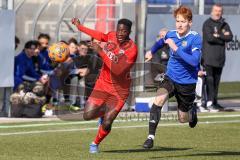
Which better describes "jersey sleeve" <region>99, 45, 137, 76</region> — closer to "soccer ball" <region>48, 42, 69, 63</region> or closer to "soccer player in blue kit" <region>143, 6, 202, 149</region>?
"soccer player in blue kit" <region>143, 6, 202, 149</region>

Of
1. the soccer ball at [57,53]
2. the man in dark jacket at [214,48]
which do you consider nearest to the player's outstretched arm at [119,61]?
the soccer ball at [57,53]

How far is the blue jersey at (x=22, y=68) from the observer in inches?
856

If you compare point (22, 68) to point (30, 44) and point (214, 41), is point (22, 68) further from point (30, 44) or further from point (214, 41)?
point (214, 41)

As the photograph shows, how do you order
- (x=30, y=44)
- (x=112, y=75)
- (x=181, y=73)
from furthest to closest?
(x=30, y=44) < (x=112, y=75) < (x=181, y=73)

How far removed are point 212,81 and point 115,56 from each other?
29.8 feet

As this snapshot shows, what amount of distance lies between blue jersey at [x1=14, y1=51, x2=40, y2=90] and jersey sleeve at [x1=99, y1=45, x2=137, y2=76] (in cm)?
678

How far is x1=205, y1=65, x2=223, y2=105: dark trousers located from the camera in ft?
77.8

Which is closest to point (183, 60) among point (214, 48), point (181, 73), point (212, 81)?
point (181, 73)

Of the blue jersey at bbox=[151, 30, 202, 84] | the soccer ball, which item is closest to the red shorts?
the blue jersey at bbox=[151, 30, 202, 84]

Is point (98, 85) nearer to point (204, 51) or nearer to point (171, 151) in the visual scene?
point (171, 151)

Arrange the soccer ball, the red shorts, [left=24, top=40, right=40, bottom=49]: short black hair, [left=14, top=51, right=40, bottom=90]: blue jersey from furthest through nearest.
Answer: [left=24, top=40, right=40, bottom=49]: short black hair
[left=14, top=51, right=40, bottom=90]: blue jersey
the soccer ball
the red shorts

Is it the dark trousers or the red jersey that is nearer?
the red jersey

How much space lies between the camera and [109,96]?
15094mm

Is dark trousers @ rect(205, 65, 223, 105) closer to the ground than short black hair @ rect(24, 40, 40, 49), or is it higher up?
closer to the ground
